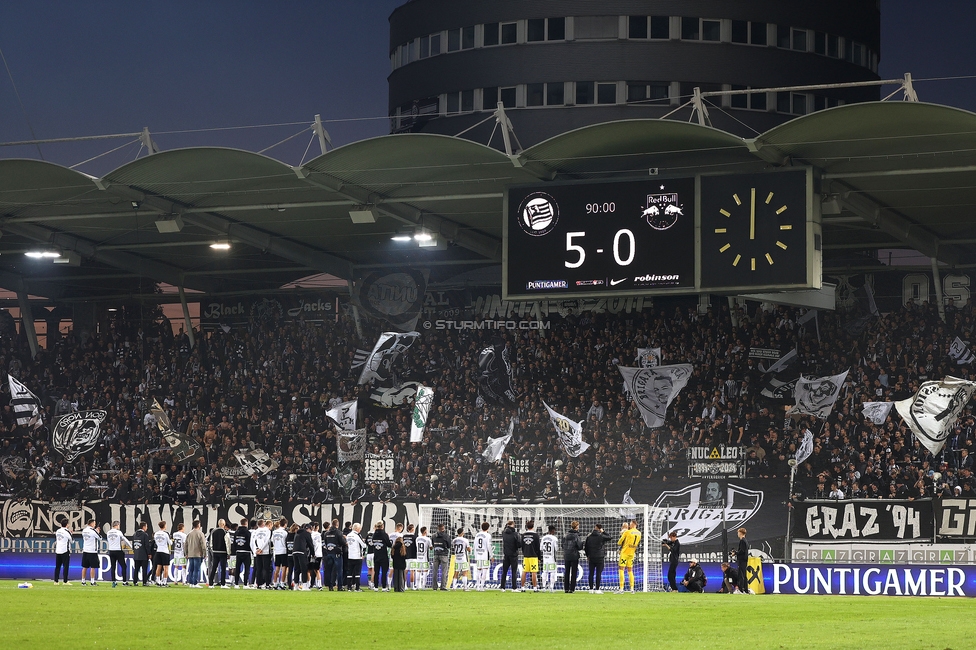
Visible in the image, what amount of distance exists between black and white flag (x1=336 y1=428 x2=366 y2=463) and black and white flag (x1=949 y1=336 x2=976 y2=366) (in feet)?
51.9

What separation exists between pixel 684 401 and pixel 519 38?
31.6m

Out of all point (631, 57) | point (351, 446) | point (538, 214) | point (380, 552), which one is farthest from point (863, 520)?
point (631, 57)

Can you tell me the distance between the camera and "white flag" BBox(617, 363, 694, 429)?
3600 cm

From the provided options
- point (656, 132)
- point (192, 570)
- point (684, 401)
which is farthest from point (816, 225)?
point (192, 570)

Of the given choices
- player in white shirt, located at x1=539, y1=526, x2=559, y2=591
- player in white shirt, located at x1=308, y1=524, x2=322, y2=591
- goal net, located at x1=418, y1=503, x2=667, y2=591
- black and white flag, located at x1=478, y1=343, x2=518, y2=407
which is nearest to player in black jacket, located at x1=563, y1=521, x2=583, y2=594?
player in white shirt, located at x1=539, y1=526, x2=559, y2=591

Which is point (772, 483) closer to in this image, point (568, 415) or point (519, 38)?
point (568, 415)

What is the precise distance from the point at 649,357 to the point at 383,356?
26.3ft

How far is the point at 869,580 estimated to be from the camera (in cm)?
2772

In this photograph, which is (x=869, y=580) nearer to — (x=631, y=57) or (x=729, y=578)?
(x=729, y=578)

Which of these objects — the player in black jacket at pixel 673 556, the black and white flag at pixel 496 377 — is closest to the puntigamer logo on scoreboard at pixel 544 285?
the player in black jacket at pixel 673 556

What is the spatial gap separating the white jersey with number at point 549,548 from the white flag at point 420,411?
1010 centimetres

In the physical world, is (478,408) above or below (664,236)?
below

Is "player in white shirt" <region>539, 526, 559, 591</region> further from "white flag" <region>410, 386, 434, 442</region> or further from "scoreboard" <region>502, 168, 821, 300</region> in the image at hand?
"white flag" <region>410, 386, 434, 442</region>

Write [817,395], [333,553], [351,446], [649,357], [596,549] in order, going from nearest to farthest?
[596,549]
[333,553]
[817,395]
[649,357]
[351,446]
